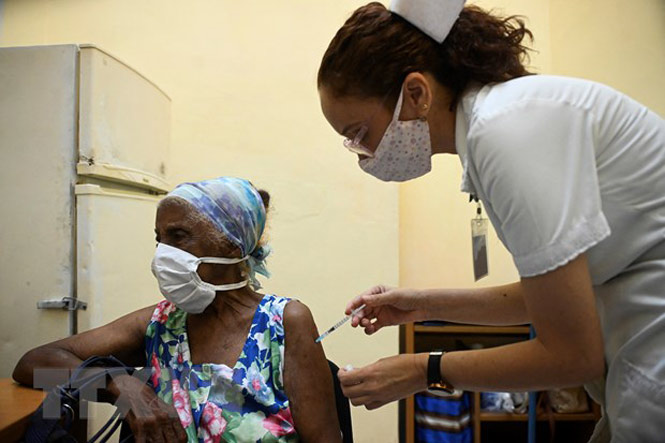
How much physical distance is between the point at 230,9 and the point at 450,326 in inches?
68.5

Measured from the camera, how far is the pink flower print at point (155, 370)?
1.12m

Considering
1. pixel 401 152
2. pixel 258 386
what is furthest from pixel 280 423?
pixel 401 152

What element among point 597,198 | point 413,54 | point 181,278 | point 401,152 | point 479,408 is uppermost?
point 413,54

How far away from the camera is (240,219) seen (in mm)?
1294

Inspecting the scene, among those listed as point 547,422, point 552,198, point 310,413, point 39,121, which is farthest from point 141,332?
point 547,422

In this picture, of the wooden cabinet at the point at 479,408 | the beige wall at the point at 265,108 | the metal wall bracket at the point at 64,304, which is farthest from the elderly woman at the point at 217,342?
the wooden cabinet at the point at 479,408

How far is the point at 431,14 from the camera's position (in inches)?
31.0

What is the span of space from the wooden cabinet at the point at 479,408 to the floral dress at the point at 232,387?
1024 mm

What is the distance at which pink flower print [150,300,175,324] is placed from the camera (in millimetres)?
1317

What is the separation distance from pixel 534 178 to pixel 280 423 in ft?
2.78

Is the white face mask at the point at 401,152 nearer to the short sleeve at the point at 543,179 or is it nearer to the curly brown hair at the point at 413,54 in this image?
the curly brown hair at the point at 413,54

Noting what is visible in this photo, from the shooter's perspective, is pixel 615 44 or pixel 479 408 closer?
pixel 479 408

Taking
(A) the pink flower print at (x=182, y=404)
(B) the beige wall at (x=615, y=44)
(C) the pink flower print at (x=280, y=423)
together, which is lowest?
(C) the pink flower print at (x=280, y=423)

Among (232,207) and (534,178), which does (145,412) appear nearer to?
(232,207)
